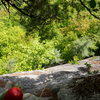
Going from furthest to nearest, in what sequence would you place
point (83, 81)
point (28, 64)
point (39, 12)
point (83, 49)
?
point (83, 49), point (28, 64), point (39, 12), point (83, 81)

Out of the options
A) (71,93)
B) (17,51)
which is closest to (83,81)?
(71,93)

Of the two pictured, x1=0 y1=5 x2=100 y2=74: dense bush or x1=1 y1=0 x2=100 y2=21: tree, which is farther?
x1=0 y1=5 x2=100 y2=74: dense bush

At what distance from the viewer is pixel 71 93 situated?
4.76 m

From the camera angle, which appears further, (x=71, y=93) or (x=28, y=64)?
(x=28, y=64)

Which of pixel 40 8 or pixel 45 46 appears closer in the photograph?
pixel 40 8

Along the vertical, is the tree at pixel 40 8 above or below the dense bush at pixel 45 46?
above

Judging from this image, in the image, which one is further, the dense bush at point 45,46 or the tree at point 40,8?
the dense bush at point 45,46

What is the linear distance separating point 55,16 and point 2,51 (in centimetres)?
1629

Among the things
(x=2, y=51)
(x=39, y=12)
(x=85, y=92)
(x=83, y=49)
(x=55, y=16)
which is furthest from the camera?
(x=83, y=49)

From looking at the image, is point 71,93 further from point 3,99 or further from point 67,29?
point 67,29

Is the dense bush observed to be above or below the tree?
below

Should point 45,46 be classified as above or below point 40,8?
below

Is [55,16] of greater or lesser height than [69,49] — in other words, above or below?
above

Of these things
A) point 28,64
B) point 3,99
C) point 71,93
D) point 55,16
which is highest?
point 55,16
